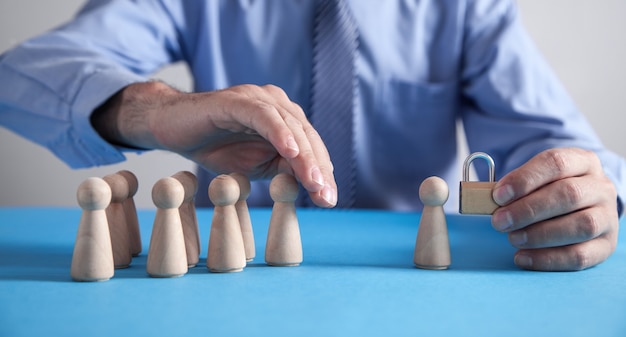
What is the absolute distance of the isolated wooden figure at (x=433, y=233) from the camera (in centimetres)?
84

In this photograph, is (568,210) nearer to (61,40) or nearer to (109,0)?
(61,40)

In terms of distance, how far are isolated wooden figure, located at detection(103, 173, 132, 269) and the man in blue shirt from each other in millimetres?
208

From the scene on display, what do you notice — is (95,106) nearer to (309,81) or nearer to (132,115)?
(132,115)

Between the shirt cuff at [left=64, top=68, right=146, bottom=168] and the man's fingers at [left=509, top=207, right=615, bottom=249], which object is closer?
the man's fingers at [left=509, top=207, right=615, bottom=249]

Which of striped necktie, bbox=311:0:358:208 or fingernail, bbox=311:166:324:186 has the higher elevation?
striped necktie, bbox=311:0:358:208

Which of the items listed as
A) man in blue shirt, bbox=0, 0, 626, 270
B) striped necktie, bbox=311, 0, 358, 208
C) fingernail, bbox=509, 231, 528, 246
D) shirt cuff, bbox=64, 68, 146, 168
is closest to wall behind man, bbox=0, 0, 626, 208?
man in blue shirt, bbox=0, 0, 626, 270

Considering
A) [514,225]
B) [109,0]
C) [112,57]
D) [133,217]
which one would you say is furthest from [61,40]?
[514,225]

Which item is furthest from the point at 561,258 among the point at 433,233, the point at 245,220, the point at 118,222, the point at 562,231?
the point at 118,222

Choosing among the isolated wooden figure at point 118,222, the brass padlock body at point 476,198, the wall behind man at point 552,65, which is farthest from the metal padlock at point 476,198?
the wall behind man at point 552,65

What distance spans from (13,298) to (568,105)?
1243mm

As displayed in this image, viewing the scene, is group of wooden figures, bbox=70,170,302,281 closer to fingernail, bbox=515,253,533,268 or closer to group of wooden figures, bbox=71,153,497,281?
group of wooden figures, bbox=71,153,497,281

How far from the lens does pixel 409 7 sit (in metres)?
1.66

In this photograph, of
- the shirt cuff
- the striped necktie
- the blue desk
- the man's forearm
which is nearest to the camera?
the blue desk

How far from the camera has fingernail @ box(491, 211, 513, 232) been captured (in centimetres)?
85
